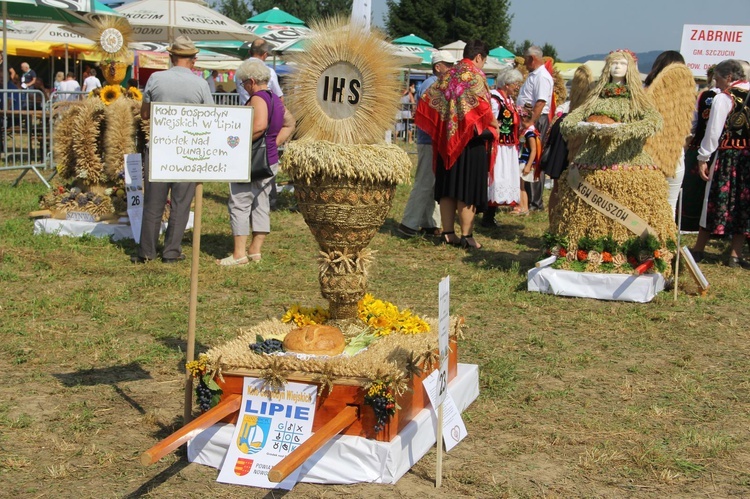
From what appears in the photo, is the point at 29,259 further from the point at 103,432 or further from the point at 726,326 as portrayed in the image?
the point at 726,326

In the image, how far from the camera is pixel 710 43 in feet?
59.9

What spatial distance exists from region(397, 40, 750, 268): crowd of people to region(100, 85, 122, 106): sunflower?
3210 mm

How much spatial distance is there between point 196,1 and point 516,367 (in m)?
10.8

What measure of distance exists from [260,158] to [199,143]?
3.75 metres

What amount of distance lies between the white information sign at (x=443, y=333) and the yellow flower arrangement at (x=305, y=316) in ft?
3.72

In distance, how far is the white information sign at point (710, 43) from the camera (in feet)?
59.8

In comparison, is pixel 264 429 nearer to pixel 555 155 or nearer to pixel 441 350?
pixel 441 350

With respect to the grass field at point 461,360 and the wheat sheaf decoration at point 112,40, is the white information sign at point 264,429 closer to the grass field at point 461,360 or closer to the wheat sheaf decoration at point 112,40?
the grass field at point 461,360

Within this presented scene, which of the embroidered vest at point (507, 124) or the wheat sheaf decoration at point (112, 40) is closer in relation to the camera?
the wheat sheaf decoration at point (112, 40)

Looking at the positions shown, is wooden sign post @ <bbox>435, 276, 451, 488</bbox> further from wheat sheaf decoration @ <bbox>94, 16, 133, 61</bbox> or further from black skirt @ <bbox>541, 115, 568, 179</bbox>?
wheat sheaf decoration @ <bbox>94, 16, 133, 61</bbox>

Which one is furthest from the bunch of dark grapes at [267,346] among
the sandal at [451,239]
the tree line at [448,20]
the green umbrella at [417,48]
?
the tree line at [448,20]

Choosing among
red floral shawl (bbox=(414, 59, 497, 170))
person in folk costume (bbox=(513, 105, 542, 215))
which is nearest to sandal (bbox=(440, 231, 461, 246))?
red floral shawl (bbox=(414, 59, 497, 170))

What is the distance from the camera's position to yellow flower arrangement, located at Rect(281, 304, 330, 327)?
16.5 feet

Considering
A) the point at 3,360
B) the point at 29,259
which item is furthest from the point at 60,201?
the point at 3,360
